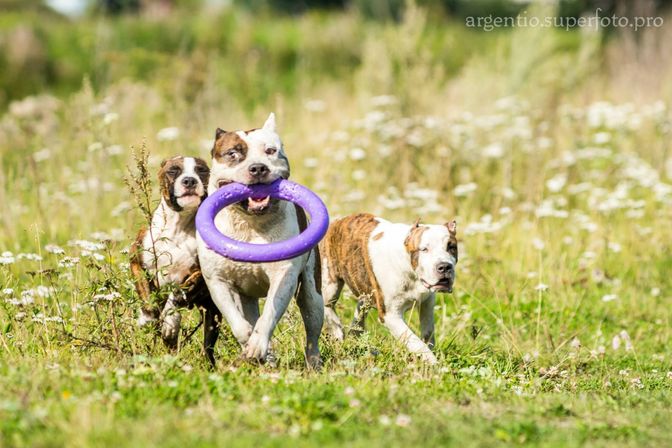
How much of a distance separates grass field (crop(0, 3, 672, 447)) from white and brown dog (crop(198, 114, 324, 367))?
29 cm

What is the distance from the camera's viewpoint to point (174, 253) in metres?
6.50

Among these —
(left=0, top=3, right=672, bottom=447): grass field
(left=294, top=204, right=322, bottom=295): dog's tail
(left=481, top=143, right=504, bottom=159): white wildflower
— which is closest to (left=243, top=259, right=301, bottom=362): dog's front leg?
(left=0, top=3, right=672, bottom=447): grass field

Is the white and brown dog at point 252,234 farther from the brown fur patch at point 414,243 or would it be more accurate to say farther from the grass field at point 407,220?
the brown fur patch at point 414,243

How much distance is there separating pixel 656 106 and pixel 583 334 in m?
5.95

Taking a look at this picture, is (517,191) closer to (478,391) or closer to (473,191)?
(473,191)

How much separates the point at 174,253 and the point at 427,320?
2.07 m

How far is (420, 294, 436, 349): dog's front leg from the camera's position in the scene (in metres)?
7.50

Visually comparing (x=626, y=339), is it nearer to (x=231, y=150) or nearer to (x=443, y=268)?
(x=443, y=268)

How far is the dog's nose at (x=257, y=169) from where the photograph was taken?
240 inches

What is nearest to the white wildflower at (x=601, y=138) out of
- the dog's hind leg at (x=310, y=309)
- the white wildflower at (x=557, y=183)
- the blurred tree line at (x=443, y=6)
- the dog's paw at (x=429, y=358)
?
the white wildflower at (x=557, y=183)

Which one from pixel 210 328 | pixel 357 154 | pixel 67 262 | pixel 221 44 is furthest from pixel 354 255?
pixel 221 44

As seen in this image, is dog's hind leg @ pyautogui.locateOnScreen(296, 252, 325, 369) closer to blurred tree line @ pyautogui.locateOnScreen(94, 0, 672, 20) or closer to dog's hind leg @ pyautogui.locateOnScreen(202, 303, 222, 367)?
dog's hind leg @ pyautogui.locateOnScreen(202, 303, 222, 367)

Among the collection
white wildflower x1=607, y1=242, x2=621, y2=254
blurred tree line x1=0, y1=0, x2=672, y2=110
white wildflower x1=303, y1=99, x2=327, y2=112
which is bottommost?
white wildflower x1=607, y1=242, x2=621, y2=254

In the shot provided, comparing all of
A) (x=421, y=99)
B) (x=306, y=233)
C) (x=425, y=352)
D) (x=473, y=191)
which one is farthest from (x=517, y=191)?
(x=306, y=233)
